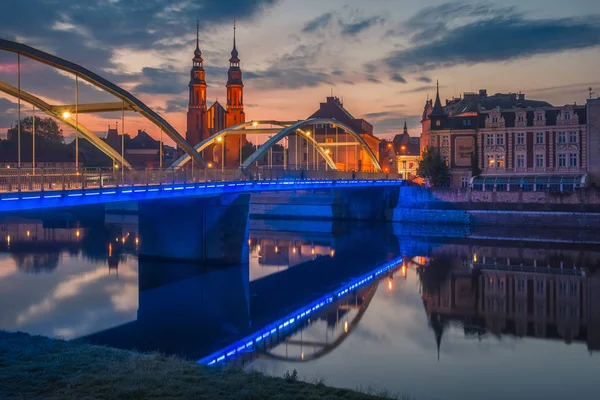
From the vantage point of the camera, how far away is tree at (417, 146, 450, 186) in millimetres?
60881

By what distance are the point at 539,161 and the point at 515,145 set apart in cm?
263

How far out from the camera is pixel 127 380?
38.8 feet

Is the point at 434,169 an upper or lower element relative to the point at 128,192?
upper

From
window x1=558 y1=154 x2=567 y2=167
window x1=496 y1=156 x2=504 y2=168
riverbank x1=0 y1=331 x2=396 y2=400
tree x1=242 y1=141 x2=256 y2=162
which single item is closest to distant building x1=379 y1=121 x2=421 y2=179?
window x1=496 y1=156 x2=504 y2=168

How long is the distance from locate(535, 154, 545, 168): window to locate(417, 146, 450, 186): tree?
8082 millimetres

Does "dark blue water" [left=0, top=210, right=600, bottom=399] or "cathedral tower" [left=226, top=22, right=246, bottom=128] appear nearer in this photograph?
"dark blue water" [left=0, top=210, right=600, bottom=399]

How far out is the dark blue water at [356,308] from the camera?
17.2m

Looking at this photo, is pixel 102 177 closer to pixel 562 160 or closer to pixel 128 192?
pixel 128 192

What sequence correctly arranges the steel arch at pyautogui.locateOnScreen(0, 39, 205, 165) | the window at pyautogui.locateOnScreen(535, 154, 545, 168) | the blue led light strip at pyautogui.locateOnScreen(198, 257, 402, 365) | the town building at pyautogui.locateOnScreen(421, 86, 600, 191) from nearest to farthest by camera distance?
the blue led light strip at pyautogui.locateOnScreen(198, 257, 402, 365) < the steel arch at pyautogui.locateOnScreen(0, 39, 205, 165) < the town building at pyautogui.locateOnScreen(421, 86, 600, 191) < the window at pyautogui.locateOnScreen(535, 154, 545, 168)

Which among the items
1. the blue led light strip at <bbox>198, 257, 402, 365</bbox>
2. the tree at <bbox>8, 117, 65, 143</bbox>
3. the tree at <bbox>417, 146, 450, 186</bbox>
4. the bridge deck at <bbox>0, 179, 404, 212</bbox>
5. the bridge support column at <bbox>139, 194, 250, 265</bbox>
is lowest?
the blue led light strip at <bbox>198, 257, 402, 365</bbox>

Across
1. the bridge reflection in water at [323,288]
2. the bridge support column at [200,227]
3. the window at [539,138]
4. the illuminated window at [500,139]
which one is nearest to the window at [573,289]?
the bridge reflection in water at [323,288]

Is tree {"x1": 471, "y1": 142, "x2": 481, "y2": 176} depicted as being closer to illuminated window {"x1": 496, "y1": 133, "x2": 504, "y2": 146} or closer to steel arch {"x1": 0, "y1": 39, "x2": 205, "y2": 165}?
illuminated window {"x1": 496, "y1": 133, "x2": 504, "y2": 146}

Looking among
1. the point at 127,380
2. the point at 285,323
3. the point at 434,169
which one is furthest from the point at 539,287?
the point at 434,169

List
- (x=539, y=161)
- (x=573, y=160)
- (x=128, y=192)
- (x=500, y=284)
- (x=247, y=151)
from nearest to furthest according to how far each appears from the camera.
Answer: (x=128, y=192)
(x=500, y=284)
(x=573, y=160)
(x=539, y=161)
(x=247, y=151)
